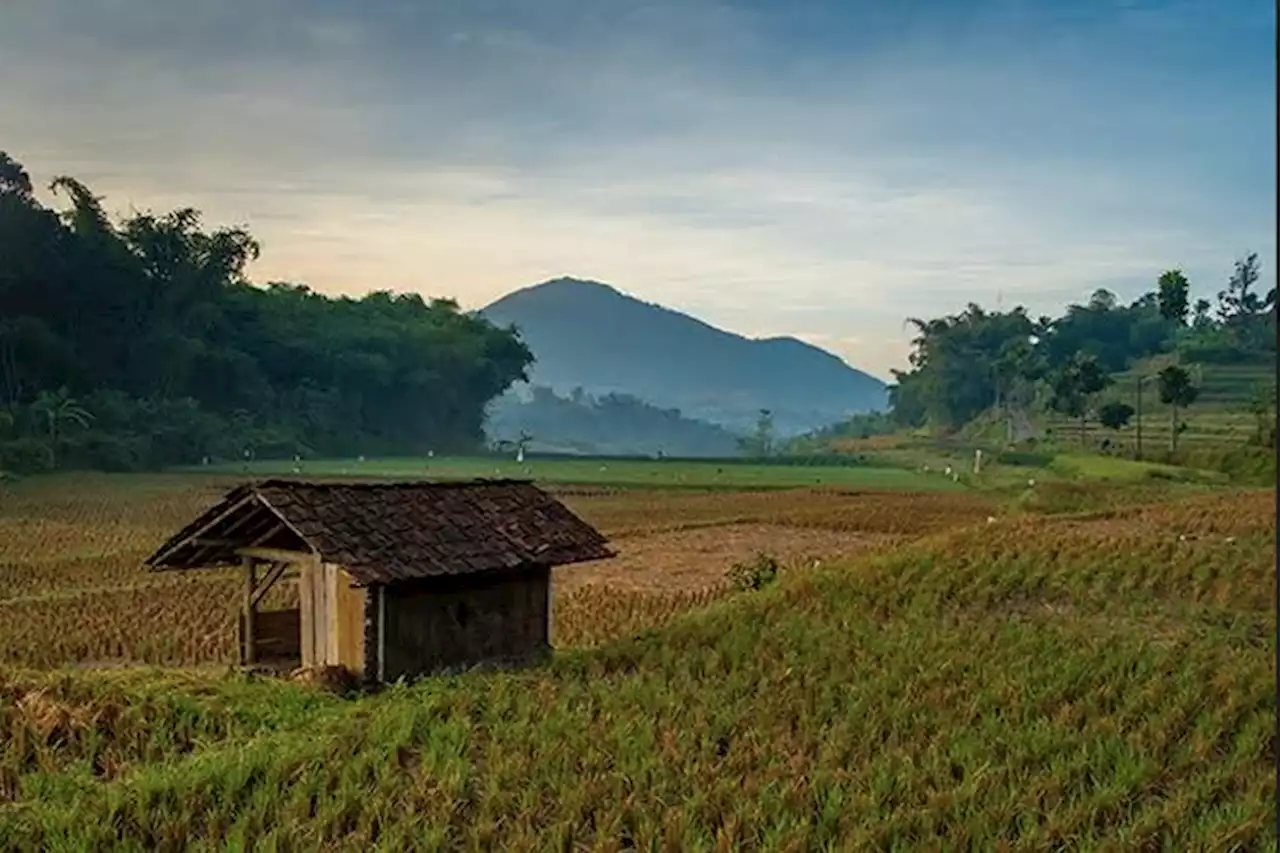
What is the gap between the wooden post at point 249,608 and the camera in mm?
10766

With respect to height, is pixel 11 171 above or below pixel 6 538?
above

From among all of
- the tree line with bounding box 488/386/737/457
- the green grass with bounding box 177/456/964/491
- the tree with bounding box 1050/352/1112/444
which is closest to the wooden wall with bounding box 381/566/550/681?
the green grass with bounding box 177/456/964/491

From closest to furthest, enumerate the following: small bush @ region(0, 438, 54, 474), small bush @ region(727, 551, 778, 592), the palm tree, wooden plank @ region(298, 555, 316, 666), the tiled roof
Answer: the tiled roof
wooden plank @ region(298, 555, 316, 666)
small bush @ region(727, 551, 778, 592)
small bush @ region(0, 438, 54, 474)
the palm tree

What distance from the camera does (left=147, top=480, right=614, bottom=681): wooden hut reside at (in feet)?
32.1

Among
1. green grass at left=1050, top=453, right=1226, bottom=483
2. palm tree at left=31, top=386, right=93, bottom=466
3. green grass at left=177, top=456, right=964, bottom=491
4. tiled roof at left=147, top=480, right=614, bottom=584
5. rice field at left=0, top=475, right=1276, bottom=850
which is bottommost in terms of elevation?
rice field at left=0, top=475, right=1276, bottom=850

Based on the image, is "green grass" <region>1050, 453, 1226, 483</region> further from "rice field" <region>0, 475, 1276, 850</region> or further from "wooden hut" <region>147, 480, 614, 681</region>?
"wooden hut" <region>147, 480, 614, 681</region>

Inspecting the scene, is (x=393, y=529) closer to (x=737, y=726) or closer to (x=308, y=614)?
(x=308, y=614)

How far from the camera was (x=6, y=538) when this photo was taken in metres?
21.6

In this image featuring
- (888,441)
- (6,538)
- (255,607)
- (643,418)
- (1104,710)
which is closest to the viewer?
(1104,710)

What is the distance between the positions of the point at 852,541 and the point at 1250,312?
52.9 meters

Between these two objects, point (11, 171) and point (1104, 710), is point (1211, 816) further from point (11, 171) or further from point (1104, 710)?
point (11, 171)

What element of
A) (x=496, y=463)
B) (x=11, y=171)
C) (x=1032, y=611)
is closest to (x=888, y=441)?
(x=496, y=463)

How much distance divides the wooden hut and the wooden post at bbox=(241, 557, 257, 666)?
0.04 feet

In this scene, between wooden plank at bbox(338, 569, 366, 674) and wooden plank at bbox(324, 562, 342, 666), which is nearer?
wooden plank at bbox(338, 569, 366, 674)
